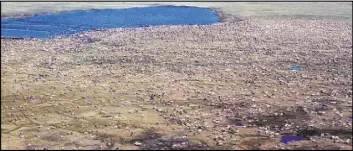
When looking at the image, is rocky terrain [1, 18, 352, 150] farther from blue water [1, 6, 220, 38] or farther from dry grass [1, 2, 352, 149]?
blue water [1, 6, 220, 38]

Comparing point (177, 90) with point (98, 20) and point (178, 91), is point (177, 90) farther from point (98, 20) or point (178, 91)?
point (98, 20)

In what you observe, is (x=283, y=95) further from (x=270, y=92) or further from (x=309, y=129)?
(x=309, y=129)

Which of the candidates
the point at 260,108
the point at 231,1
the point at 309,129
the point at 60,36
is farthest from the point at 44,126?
the point at 231,1

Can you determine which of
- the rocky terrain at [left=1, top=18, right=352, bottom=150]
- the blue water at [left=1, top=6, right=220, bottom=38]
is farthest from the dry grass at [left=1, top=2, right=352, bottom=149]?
the blue water at [left=1, top=6, right=220, bottom=38]

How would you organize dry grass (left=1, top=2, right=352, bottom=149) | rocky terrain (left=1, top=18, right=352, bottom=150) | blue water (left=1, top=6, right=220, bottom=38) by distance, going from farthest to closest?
blue water (left=1, top=6, right=220, bottom=38), dry grass (left=1, top=2, right=352, bottom=149), rocky terrain (left=1, top=18, right=352, bottom=150)

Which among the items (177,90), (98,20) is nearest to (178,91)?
(177,90)

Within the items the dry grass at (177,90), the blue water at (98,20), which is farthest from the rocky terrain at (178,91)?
the blue water at (98,20)
